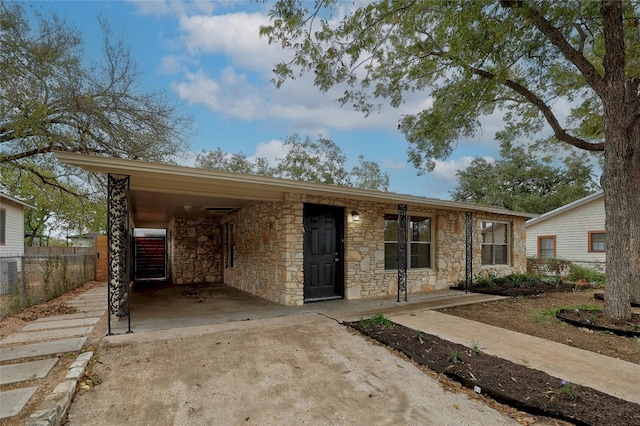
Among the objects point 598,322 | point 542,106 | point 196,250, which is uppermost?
point 542,106

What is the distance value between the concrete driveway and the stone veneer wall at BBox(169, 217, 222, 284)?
6.33 metres

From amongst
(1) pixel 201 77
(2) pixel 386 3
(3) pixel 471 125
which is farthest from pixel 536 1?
(1) pixel 201 77

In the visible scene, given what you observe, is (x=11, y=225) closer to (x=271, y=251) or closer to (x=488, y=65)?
(x=271, y=251)

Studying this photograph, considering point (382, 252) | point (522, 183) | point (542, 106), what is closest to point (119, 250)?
point (382, 252)

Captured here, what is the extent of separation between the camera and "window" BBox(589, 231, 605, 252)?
→ 12.6 m

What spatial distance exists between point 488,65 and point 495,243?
5.32 metres

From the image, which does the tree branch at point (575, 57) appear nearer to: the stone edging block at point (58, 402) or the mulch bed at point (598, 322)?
the mulch bed at point (598, 322)

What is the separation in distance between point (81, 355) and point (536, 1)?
806 centimetres

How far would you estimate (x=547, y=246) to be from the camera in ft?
47.7

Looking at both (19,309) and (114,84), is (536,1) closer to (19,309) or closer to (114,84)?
(114,84)

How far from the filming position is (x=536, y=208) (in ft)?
67.3

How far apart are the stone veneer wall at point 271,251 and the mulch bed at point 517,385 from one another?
2.47 meters

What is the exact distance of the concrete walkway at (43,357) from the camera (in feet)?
8.13

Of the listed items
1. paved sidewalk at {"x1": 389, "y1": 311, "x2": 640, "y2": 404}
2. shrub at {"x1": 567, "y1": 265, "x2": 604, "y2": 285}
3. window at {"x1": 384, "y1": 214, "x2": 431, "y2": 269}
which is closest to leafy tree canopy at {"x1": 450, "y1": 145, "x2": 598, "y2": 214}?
shrub at {"x1": 567, "y1": 265, "x2": 604, "y2": 285}
